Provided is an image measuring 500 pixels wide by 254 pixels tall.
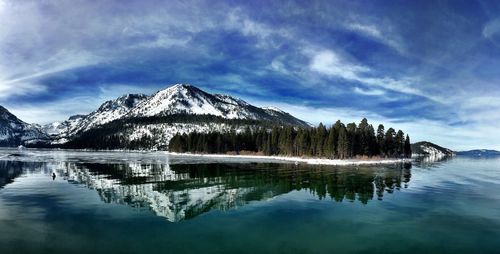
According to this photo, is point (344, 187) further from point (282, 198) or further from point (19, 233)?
point (19, 233)

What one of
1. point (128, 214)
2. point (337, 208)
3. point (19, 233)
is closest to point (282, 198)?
point (337, 208)

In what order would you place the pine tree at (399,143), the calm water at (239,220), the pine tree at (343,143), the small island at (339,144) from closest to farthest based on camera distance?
the calm water at (239,220)
the pine tree at (343,143)
the small island at (339,144)
the pine tree at (399,143)

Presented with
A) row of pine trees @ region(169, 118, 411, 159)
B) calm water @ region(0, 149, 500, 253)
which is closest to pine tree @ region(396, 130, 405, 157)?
row of pine trees @ region(169, 118, 411, 159)

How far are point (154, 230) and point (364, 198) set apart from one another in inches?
1022

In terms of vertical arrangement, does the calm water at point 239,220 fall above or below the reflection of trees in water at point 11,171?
below

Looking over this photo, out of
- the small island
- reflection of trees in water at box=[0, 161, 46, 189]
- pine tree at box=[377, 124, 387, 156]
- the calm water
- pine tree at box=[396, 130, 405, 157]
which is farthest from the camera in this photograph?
pine tree at box=[396, 130, 405, 157]

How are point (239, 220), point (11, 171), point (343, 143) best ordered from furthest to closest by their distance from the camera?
point (343, 143)
point (11, 171)
point (239, 220)

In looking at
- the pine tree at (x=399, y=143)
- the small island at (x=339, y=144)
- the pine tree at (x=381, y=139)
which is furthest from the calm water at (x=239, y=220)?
the pine tree at (x=399, y=143)

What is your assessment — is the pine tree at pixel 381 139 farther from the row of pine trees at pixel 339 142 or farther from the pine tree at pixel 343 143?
the pine tree at pixel 343 143

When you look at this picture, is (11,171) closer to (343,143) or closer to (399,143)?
(343,143)

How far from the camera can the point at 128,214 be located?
2958 cm

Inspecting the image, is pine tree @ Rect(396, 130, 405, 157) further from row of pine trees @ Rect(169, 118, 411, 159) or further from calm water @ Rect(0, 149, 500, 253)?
calm water @ Rect(0, 149, 500, 253)

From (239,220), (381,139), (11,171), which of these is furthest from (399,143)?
(239,220)

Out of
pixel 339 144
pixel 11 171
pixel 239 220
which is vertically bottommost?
pixel 239 220
